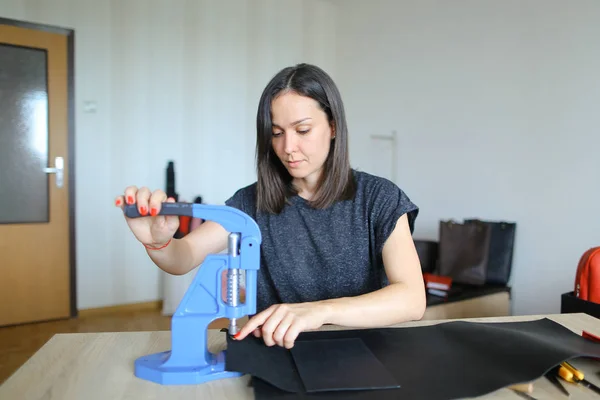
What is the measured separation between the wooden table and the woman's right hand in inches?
8.5

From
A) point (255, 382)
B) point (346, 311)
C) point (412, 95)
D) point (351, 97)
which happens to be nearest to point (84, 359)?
point (255, 382)

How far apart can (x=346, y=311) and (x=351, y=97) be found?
3291 mm

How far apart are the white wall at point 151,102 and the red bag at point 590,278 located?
2.84m

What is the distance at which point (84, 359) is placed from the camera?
0.86 meters

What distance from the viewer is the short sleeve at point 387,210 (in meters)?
1.16

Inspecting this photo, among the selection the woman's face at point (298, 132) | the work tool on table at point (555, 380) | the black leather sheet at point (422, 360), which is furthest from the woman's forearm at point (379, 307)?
the woman's face at point (298, 132)

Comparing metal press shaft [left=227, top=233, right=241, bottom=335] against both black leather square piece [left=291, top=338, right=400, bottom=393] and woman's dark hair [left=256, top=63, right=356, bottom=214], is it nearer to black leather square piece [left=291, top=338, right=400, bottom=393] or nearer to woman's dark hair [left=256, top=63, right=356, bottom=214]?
black leather square piece [left=291, top=338, right=400, bottom=393]

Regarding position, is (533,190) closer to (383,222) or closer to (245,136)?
(383,222)

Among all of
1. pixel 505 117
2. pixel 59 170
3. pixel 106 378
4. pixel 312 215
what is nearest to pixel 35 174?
pixel 59 170

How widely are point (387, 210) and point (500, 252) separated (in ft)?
5.44

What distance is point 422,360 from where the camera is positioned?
814 millimetres

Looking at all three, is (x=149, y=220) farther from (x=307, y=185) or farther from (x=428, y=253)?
(x=428, y=253)

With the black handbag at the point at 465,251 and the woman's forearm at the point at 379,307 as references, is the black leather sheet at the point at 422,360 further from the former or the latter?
the black handbag at the point at 465,251

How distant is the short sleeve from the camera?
1.16 meters
